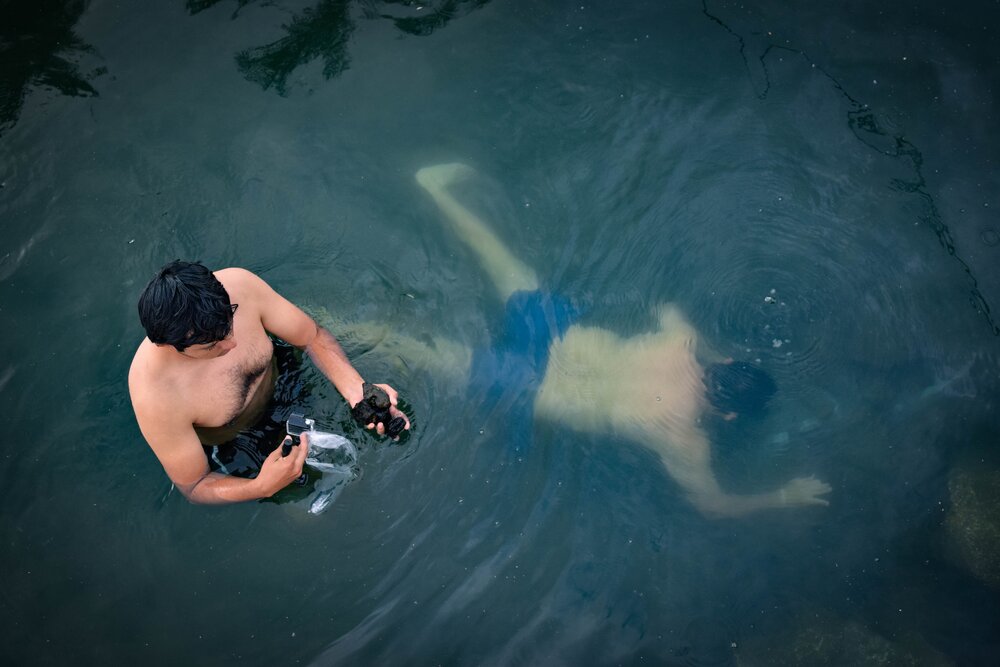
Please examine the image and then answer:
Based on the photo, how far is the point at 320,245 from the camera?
4227mm

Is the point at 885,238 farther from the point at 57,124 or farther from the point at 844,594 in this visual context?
the point at 57,124

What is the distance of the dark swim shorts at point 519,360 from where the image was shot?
3934 mm

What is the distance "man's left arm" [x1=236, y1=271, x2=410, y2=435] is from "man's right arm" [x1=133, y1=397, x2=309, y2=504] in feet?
1.63

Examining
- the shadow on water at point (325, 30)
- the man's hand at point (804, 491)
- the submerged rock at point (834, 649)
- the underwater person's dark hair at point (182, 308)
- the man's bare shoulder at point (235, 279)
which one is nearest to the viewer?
the underwater person's dark hair at point (182, 308)

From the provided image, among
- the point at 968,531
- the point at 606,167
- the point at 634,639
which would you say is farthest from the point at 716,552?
the point at 606,167

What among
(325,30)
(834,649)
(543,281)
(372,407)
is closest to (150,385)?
(372,407)

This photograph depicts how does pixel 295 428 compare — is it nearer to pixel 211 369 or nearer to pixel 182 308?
pixel 211 369

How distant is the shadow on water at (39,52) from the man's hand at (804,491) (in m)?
4.85

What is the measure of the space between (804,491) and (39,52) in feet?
18.0

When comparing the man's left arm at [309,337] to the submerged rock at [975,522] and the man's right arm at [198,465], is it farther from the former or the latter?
the submerged rock at [975,522]

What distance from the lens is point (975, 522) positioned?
3746 mm

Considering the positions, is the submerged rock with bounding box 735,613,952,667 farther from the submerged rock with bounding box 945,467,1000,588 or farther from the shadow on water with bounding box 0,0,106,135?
the shadow on water with bounding box 0,0,106,135

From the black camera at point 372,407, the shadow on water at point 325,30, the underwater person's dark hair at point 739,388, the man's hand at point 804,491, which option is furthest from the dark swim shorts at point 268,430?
the man's hand at point 804,491

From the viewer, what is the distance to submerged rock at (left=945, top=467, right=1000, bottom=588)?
368 centimetres
